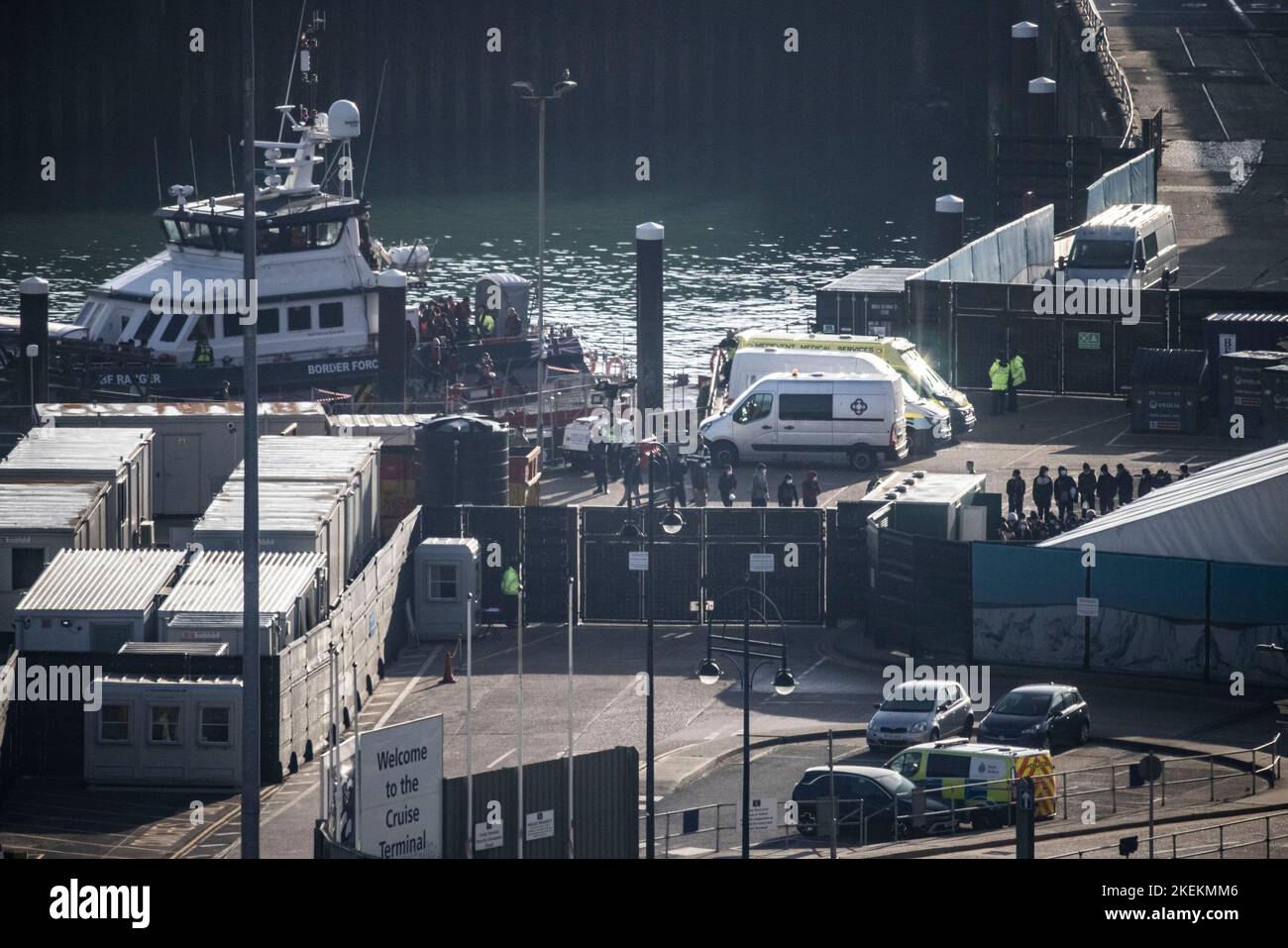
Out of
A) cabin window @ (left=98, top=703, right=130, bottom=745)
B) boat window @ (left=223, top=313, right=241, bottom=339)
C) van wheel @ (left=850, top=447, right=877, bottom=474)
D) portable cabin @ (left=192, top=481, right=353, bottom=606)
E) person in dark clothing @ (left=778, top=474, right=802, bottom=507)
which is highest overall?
boat window @ (left=223, top=313, right=241, bottom=339)

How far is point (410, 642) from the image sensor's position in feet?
136

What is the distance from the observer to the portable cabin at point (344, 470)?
138ft

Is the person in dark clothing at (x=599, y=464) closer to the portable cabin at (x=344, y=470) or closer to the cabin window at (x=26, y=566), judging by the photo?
the portable cabin at (x=344, y=470)

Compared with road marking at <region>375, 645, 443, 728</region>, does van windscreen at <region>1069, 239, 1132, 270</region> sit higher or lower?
higher

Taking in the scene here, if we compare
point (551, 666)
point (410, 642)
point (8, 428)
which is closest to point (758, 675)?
point (551, 666)

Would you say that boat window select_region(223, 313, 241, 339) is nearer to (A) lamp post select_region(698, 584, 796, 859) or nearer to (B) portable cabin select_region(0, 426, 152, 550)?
(B) portable cabin select_region(0, 426, 152, 550)

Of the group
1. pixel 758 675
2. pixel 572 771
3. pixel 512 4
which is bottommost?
pixel 758 675

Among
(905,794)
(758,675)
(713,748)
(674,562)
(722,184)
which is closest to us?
(905,794)

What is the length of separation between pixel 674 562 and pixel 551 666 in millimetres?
3648

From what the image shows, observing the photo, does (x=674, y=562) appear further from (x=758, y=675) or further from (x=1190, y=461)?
(x=1190, y=461)

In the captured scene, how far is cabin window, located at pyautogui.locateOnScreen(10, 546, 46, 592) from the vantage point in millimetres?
38156

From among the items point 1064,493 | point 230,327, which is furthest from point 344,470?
point 230,327

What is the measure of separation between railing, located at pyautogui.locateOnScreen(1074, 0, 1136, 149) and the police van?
49.2 meters

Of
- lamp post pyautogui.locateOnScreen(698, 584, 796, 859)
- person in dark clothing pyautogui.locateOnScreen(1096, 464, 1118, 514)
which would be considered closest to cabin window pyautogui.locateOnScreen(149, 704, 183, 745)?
lamp post pyautogui.locateOnScreen(698, 584, 796, 859)
